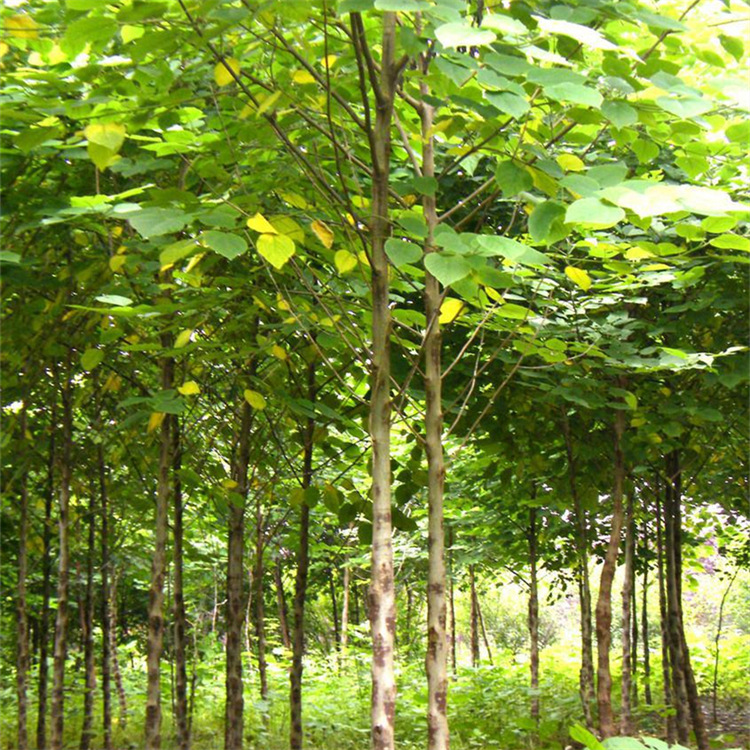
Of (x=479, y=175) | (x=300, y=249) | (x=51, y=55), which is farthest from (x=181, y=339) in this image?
(x=479, y=175)

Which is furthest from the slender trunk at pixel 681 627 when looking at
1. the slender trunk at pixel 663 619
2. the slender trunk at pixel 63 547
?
the slender trunk at pixel 63 547

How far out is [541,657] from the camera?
13703 mm

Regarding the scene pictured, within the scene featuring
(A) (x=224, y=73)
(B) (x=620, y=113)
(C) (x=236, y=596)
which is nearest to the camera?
(B) (x=620, y=113)

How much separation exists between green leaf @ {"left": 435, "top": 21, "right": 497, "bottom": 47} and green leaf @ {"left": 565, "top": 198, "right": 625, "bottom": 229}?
28 cm

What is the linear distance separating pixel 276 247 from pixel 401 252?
0.24 meters

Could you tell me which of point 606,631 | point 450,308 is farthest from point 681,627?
point 450,308

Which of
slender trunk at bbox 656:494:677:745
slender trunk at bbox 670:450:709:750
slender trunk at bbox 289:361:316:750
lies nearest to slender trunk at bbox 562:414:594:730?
slender trunk at bbox 670:450:709:750

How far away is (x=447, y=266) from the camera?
149 centimetres

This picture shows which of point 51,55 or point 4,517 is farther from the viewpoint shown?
point 4,517

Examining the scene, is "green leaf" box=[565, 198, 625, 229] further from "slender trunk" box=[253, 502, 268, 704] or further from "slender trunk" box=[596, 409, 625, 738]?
"slender trunk" box=[253, 502, 268, 704]

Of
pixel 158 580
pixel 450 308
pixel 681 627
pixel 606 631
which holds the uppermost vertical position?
pixel 450 308

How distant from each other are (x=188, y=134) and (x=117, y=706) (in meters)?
8.41

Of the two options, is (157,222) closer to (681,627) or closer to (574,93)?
(574,93)

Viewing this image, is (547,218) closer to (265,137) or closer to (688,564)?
A: (265,137)
